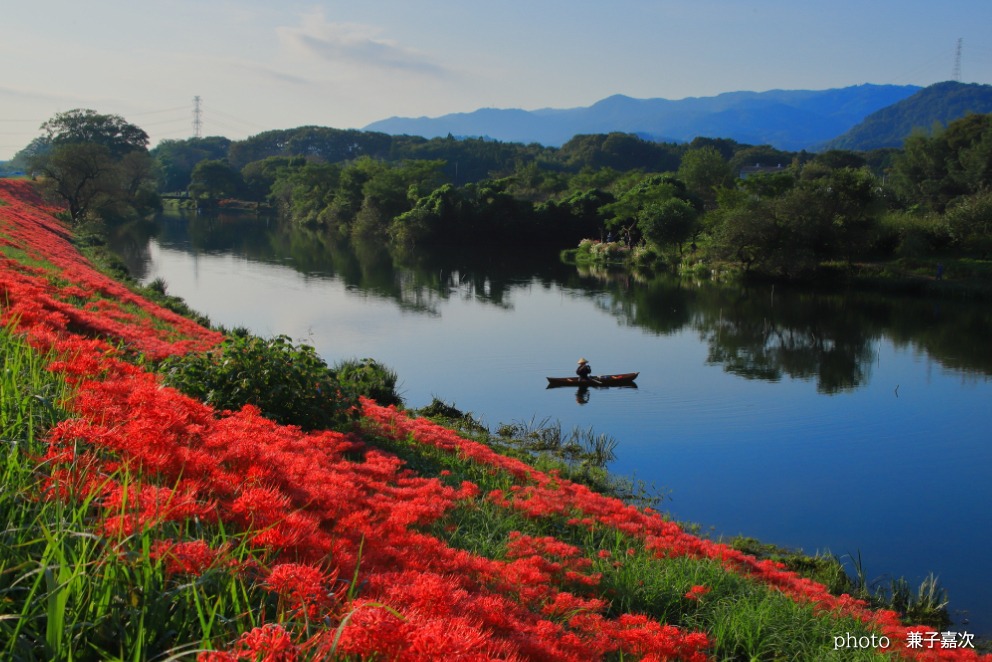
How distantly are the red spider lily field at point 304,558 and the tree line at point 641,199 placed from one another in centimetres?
3695

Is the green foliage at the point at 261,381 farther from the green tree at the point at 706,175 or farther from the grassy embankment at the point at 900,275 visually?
the green tree at the point at 706,175

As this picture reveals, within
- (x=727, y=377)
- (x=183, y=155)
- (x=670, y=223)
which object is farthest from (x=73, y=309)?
(x=183, y=155)

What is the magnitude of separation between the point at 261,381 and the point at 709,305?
29120 millimetres

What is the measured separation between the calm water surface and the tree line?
19.4ft

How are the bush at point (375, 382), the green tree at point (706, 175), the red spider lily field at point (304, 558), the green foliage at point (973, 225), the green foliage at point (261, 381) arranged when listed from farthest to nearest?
the green tree at point (706, 175) → the green foliage at point (973, 225) → the bush at point (375, 382) → the green foliage at point (261, 381) → the red spider lily field at point (304, 558)

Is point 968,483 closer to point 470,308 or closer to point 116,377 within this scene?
point 116,377

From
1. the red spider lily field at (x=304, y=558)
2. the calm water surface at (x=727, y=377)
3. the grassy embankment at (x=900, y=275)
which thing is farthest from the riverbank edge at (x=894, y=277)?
the red spider lily field at (x=304, y=558)

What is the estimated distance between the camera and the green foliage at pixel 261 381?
287 inches

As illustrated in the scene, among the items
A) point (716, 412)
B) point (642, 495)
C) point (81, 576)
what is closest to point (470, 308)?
point (716, 412)

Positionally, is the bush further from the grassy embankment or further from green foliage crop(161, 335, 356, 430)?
the grassy embankment

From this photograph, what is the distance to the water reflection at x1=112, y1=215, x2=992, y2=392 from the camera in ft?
78.3

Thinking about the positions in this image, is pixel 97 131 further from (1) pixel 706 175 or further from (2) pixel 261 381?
(2) pixel 261 381

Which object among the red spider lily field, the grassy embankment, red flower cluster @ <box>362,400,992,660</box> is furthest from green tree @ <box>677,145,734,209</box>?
the red spider lily field

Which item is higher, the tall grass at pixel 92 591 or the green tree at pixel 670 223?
the green tree at pixel 670 223
